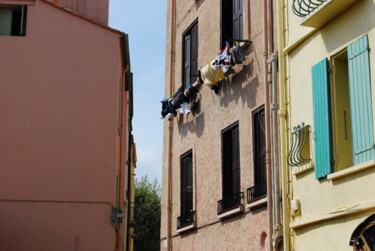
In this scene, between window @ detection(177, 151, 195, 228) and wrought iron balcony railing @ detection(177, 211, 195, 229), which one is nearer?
wrought iron balcony railing @ detection(177, 211, 195, 229)

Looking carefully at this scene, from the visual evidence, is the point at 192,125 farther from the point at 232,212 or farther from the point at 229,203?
the point at 232,212

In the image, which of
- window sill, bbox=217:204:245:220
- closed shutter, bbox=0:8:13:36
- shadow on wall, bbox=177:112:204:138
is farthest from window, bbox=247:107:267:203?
closed shutter, bbox=0:8:13:36

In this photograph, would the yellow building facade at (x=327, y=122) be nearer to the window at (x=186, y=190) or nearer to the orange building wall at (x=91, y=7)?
the window at (x=186, y=190)

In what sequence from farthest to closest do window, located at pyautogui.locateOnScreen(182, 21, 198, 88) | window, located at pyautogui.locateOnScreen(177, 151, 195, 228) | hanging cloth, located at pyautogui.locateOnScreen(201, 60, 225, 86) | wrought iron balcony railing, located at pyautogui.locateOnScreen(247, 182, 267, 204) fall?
window, located at pyautogui.locateOnScreen(182, 21, 198, 88), window, located at pyautogui.locateOnScreen(177, 151, 195, 228), hanging cloth, located at pyautogui.locateOnScreen(201, 60, 225, 86), wrought iron balcony railing, located at pyautogui.locateOnScreen(247, 182, 267, 204)

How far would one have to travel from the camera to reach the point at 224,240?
16.5 metres

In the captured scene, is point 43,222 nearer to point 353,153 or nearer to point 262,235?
point 262,235

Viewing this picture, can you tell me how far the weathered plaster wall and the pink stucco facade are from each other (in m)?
1.58

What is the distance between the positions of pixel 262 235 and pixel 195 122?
15.8 feet

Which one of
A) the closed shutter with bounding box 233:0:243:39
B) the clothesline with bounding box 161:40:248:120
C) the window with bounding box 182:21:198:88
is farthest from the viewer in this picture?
the window with bounding box 182:21:198:88

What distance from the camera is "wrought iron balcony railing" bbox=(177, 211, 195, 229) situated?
1849 cm

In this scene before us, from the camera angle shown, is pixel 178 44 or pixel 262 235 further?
pixel 178 44

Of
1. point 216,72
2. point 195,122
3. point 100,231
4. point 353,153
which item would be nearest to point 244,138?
point 216,72

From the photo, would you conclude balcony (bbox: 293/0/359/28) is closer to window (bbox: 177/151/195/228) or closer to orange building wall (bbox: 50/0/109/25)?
window (bbox: 177/151/195/228)

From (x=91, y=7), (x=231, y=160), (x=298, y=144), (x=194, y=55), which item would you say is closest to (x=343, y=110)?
(x=298, y=144)
